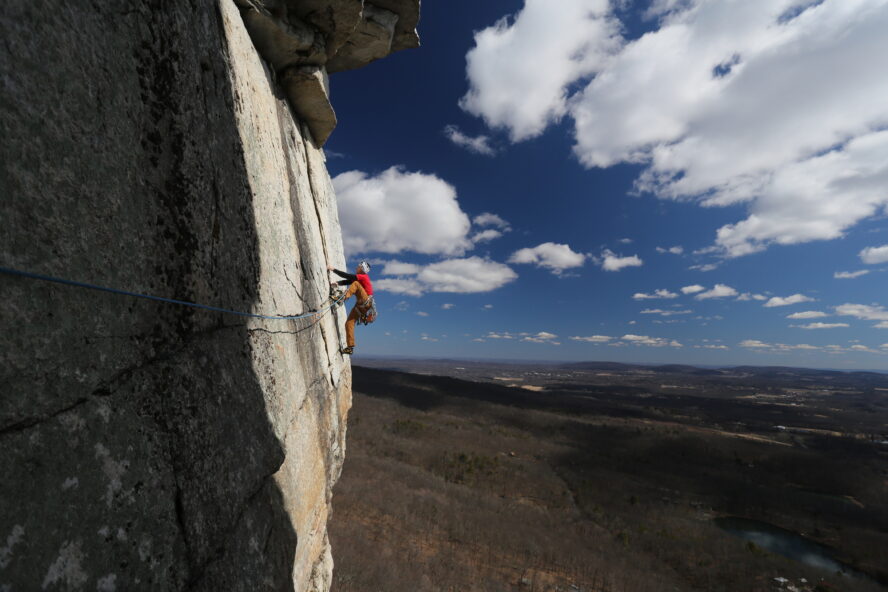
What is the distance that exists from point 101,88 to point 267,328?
2.88 metres

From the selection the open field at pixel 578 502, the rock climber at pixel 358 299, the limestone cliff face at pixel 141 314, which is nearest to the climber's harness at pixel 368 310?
the rock climber at pixel 358 299

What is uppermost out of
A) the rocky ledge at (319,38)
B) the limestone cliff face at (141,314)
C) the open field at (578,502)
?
the rocky ledge at (319,38)

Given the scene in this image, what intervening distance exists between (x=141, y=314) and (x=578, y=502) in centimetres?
4122

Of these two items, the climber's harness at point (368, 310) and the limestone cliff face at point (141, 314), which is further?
the climber's harness at point (368, 310)

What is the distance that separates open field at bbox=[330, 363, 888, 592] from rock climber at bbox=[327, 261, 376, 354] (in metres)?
11.1

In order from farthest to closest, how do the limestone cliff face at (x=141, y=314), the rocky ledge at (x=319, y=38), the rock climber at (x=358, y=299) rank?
the rock climber at (x=358, y=299) → the rocky ledge at (x=319, y=38) → the limestone cliff face at (x=141, y=314)

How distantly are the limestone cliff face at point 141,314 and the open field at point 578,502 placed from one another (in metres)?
14.4

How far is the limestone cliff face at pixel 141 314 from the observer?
1939mm

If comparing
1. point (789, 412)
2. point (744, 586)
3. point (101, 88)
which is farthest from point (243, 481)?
point (789, 412)

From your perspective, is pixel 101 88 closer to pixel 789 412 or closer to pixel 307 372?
pixel 307 372

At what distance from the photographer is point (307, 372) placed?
6328 mm

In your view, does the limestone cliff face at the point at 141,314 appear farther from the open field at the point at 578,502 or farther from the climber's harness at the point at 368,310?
the open field at the point at 578,502

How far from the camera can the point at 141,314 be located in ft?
9.14

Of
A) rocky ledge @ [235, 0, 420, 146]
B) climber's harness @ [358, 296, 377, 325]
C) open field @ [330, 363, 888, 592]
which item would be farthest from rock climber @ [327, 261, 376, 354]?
open field @ [330, 363, 888, 592]
